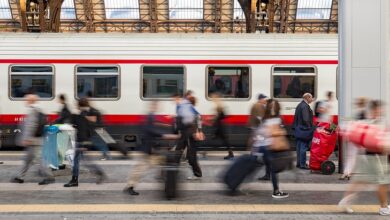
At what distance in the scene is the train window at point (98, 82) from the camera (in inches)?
585

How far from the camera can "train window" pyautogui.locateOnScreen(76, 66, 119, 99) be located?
14.9m

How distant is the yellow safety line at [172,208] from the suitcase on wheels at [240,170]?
56 centimetres

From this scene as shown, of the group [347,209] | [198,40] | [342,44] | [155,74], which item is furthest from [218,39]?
[347,209]

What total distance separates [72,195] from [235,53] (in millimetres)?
7486

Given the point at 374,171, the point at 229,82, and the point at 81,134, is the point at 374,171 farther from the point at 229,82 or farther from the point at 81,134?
the point at 229,82

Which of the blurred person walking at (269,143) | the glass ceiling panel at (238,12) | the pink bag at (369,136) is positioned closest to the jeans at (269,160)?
the blurred person walking at (269,143)

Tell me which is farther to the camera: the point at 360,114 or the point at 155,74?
the point at 155,74

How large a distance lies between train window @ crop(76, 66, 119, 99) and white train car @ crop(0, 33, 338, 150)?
1.1 inches

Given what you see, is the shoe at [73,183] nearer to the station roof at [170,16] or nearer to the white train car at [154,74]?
the white train car at [154,74]

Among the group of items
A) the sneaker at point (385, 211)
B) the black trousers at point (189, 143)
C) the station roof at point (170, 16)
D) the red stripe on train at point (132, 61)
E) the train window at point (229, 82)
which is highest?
the station roof at point (170, 16)

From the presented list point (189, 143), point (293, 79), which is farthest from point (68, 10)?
point (189, 143)

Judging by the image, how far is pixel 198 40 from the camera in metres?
15.0

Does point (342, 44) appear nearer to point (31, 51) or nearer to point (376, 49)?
point (376, 49)

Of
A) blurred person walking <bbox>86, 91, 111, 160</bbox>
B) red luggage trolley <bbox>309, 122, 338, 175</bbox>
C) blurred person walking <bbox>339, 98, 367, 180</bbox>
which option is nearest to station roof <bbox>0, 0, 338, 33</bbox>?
blurred person walking <bbox>86, 91, 111, 160</bbox>
